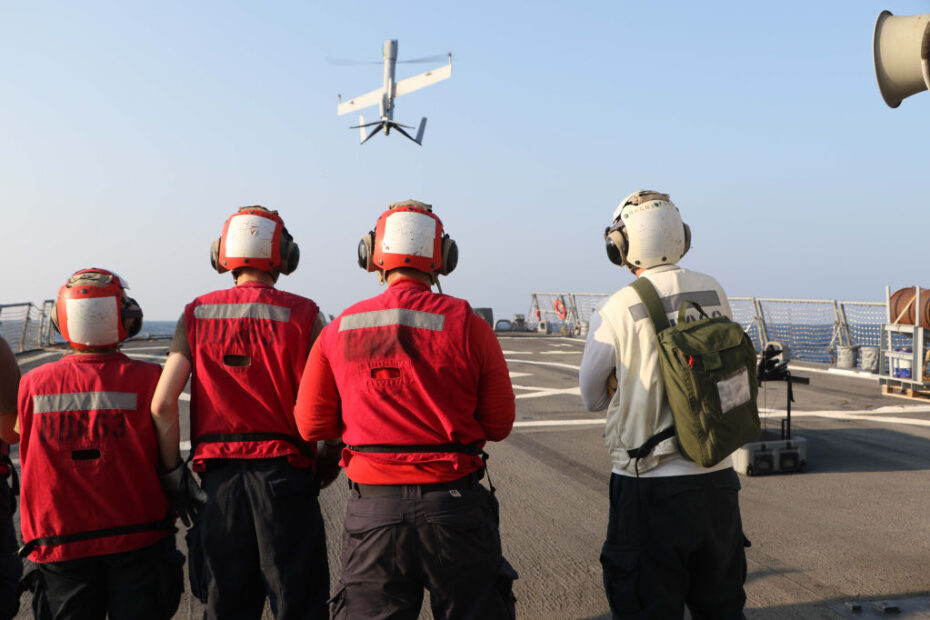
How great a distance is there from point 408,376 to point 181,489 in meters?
1.28

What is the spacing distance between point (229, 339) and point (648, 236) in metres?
1.95

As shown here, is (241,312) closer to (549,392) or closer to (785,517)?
(785,517)

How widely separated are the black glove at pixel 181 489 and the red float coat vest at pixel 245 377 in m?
0.07

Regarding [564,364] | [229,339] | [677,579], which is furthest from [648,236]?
[564,364]

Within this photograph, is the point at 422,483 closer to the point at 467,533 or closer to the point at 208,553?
the point at 467,533

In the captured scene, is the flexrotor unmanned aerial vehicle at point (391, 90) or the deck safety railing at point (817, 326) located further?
the flexrotor unmanned aerial vehicle at point (391, 90)

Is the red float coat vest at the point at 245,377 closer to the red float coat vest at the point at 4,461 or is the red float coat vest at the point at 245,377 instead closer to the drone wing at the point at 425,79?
the red float coat vest at the point at 4,461

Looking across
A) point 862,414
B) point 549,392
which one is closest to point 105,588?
point 549,392

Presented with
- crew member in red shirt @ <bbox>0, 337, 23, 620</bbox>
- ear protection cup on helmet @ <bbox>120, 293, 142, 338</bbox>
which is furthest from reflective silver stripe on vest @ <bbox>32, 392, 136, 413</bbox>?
crew member in red shirt @ <bbox>0, 337, 23, 620</bbox>

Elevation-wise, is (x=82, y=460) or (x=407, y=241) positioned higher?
(x=407, y=241)

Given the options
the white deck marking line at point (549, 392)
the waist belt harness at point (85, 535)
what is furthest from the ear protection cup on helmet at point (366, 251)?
the white deck marking line at point (549, 392)

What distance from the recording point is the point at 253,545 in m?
3.00

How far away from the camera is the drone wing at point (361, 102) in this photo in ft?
164

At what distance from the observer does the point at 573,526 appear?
554cm
